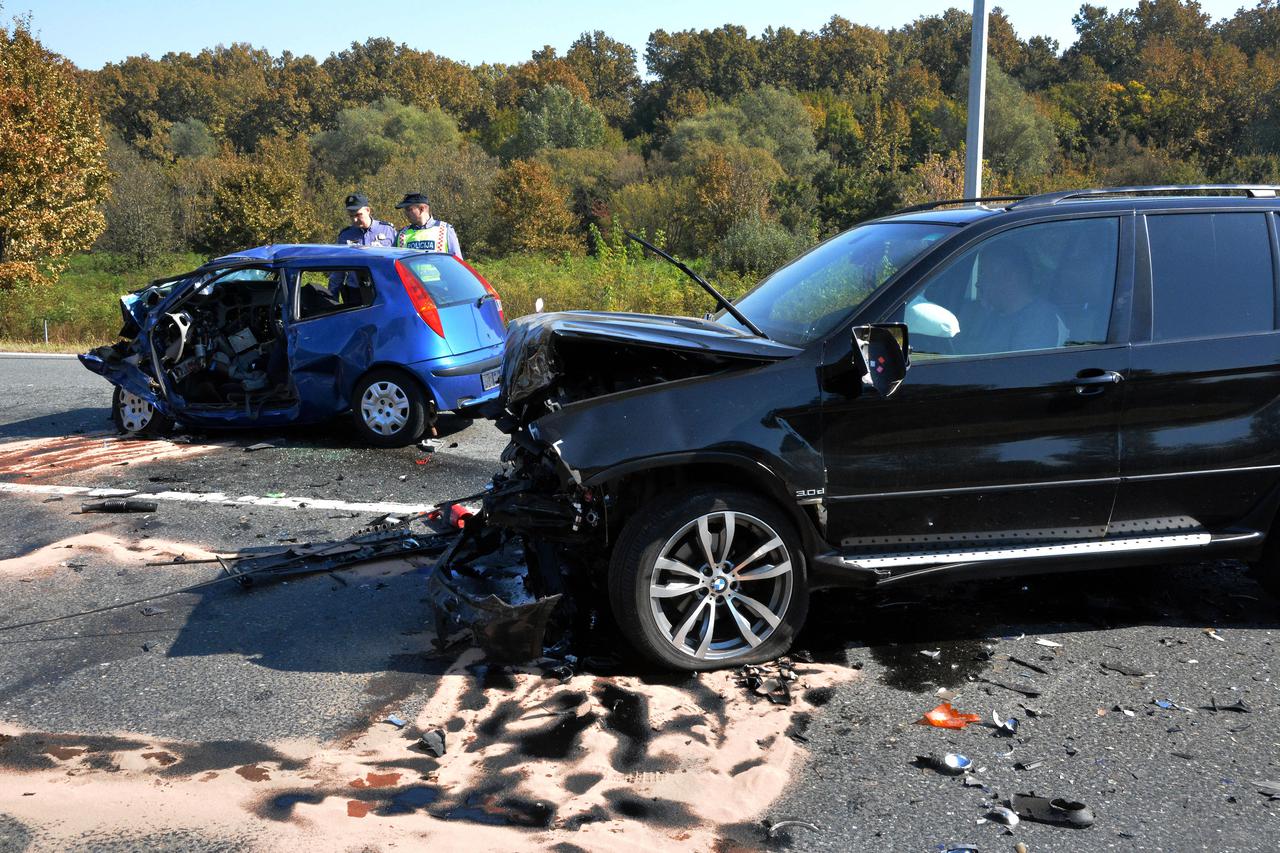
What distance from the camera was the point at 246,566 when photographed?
5.76 m

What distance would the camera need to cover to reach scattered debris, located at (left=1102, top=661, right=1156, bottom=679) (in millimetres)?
4406

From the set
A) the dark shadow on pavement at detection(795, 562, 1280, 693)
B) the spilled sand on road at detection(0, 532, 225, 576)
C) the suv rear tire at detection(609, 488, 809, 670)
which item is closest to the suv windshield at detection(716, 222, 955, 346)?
the suv rear tire at detection(609, 488, 809, 670)

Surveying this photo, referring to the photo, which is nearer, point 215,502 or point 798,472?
point 798,472

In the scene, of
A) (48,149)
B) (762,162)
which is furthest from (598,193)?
(48,149)

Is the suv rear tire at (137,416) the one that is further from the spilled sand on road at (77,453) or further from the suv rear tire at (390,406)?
the suv rear tire at (390,406)

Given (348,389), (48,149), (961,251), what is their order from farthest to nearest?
1. (48,149)
2. (348,389)
3. (961,251)

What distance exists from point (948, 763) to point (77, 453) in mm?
7523

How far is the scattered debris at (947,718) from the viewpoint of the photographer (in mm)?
3989

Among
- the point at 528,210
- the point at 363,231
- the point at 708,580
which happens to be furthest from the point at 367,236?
the point at 528,210

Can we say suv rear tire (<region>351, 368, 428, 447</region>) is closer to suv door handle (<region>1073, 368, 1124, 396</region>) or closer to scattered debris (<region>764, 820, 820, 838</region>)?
suv door handle (<region>1073, 368, 1124, 396</region>)

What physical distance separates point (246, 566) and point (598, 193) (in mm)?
61893

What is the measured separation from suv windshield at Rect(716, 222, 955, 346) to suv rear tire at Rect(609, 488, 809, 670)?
2.61 feet

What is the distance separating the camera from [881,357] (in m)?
4.31

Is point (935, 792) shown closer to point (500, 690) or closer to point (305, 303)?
point (500, 690)
